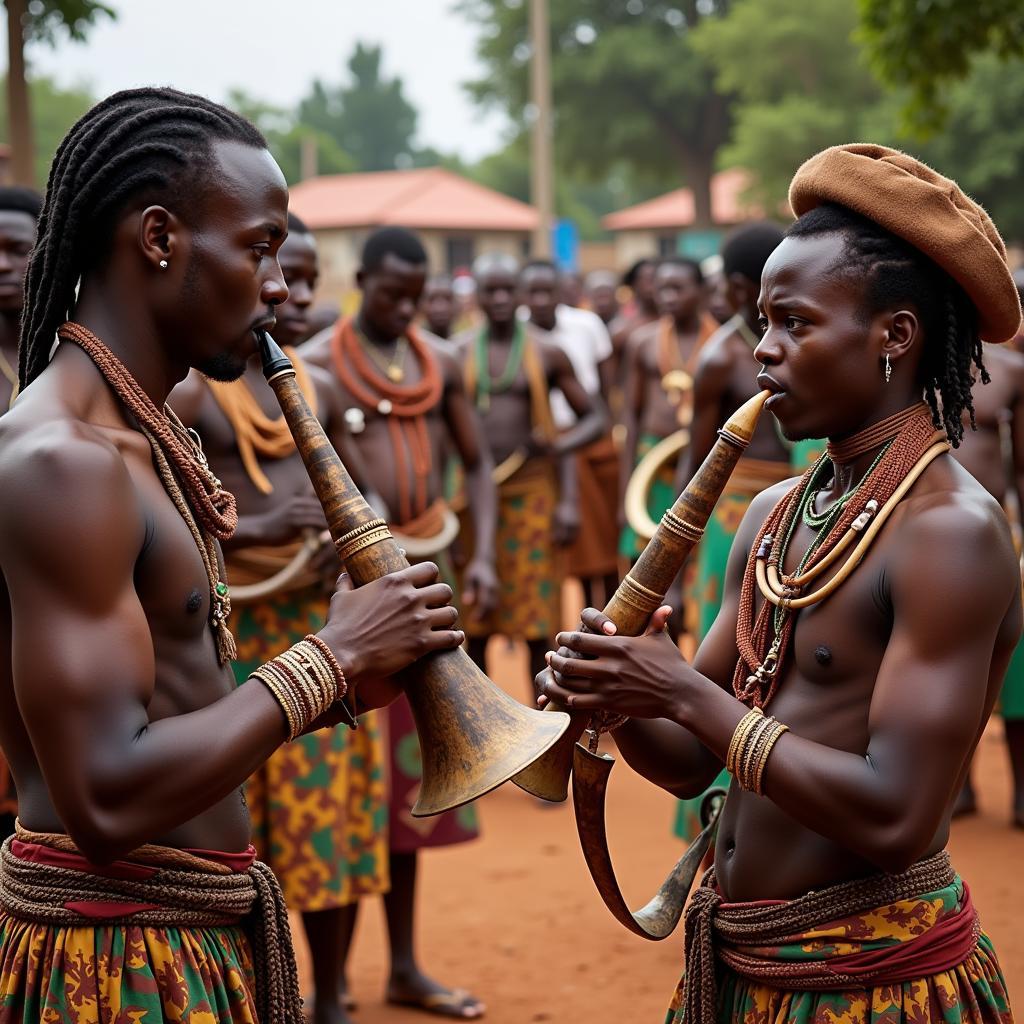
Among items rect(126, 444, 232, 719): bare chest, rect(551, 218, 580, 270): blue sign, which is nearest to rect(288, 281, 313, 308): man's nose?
rect(126, 444, 232, 719): bare chest

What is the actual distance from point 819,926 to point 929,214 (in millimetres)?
1326

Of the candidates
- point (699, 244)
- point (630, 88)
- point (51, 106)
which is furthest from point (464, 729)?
point (51, 106)

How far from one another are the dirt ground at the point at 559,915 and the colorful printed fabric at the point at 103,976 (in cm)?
302

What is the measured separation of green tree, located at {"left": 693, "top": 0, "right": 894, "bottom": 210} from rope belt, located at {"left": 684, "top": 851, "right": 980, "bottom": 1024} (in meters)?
34.8

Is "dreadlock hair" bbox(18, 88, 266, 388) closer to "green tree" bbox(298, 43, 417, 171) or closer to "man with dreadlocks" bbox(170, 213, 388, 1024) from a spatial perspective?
"man with dreadlocks" bbox(170, 213, 388, 1024)

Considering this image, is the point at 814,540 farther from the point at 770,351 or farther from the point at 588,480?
the point at 588,480

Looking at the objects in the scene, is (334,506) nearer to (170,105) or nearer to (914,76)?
(170,105)

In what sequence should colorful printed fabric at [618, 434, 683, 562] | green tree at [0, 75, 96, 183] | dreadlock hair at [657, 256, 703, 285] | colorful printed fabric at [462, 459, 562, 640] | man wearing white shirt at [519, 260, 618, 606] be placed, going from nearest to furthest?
colorful printed fabric at [462, 459, 562, 640]
colorful printed fabric at [618, 434, 683, 562]
dreadlock hair at [657, 256, 703, 285]
man wearing white shirt at [519, 260, 618, 606]
green tree at [0, 75, 96, 183]

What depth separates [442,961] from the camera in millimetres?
5879

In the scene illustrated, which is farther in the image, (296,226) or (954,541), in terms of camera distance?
(296,226)

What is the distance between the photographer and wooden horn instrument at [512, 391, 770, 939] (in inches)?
103

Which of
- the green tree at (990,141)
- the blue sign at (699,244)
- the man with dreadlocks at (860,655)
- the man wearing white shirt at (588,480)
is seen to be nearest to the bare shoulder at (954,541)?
the man with dreadlocks at (860,655)

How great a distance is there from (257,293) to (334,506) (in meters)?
0.41

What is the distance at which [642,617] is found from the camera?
104 inches
